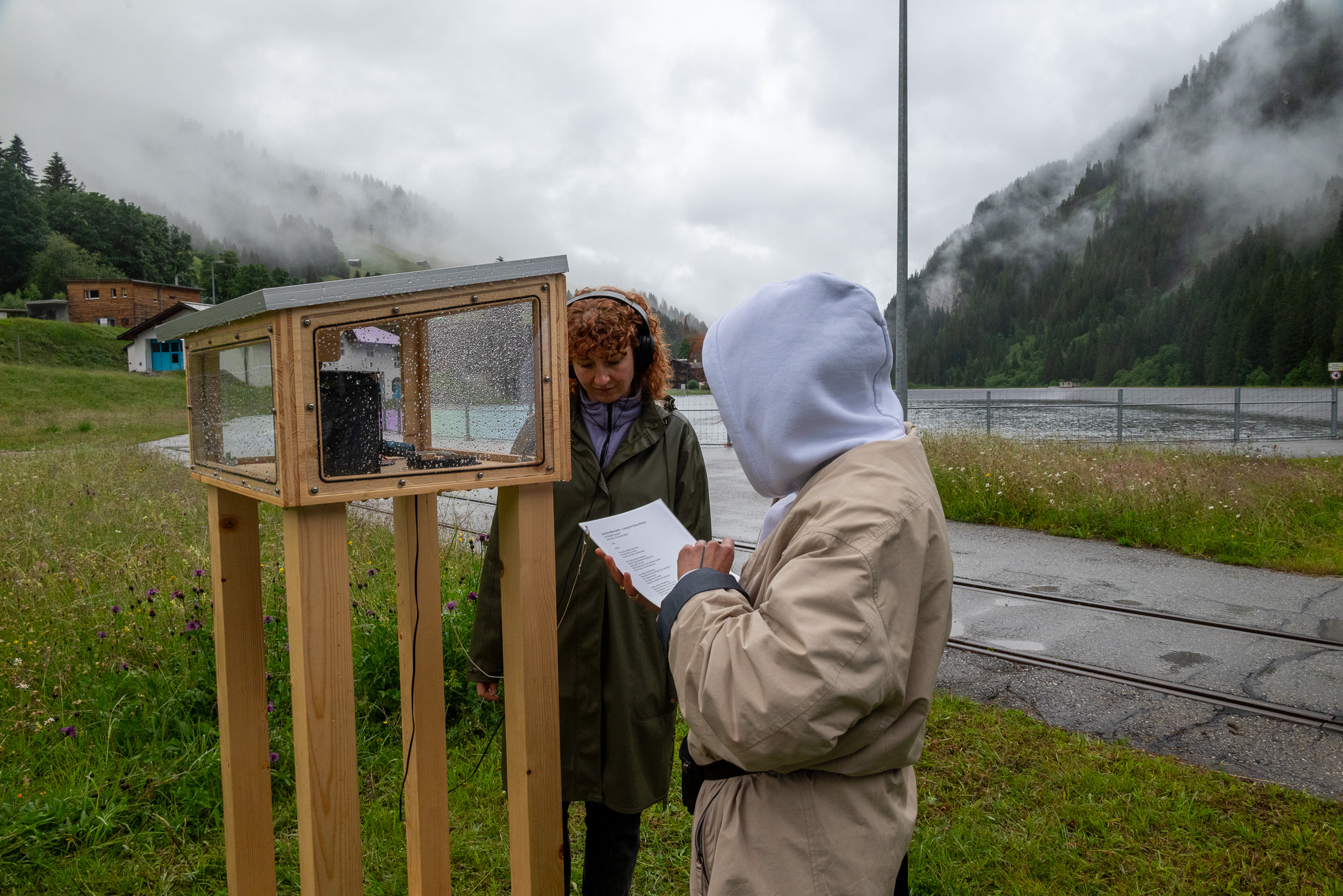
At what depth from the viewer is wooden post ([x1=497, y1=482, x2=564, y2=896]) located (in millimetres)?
1773

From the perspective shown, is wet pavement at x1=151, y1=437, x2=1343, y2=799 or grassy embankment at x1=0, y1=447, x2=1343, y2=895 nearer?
grassy embankment at x1=0, y1=447, x2=1343, y2=895

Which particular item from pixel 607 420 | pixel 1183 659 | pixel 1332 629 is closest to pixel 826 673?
A: pixel 607 420

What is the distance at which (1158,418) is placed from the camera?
21672mm

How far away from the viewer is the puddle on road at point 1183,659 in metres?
4.74

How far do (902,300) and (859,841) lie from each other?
10.7 meters

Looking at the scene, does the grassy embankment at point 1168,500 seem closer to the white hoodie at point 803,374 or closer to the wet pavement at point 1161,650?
the wet pavement at point 1161,650

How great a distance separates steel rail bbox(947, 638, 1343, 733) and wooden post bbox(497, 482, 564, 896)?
7.65 ft

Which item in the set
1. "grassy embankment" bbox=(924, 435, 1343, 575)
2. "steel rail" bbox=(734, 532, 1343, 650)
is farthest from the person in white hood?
"grassy embankment" bbox=(924, 435, 1343, 575)

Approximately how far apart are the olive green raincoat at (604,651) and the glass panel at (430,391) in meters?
0.48

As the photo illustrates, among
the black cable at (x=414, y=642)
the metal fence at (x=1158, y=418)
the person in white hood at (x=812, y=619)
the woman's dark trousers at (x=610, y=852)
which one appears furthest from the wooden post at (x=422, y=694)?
the metal fence at (x=1158, y=418)

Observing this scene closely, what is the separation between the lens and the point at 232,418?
1.81m

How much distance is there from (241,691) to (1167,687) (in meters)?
4.49

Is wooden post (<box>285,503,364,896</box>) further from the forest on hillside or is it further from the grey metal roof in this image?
the forest on hillside

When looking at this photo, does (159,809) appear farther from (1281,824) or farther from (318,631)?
Result: (1281,824)
